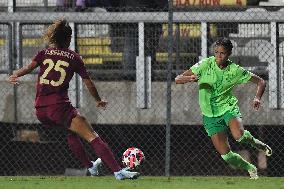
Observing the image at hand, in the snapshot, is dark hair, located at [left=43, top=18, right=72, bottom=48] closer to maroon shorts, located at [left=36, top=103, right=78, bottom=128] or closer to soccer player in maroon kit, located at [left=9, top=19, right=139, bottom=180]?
soccer player in maroon kit, located at [left=9, top=19, right=139, bottom=180]

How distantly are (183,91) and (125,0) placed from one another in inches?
65.7

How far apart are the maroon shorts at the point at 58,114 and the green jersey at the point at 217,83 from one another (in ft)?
5.87

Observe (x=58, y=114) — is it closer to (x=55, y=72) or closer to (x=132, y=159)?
(x=55, y=72)

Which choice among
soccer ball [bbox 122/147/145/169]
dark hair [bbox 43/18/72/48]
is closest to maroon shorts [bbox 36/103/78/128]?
dark hair [bbox 43/18/72/48]

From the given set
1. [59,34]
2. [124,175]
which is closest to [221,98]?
[124,175]

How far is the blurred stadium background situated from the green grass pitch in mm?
1064

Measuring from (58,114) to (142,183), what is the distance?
1600 millimetres

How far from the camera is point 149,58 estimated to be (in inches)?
589

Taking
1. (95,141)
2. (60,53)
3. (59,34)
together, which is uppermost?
(59,34)

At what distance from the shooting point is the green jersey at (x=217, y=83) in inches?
504

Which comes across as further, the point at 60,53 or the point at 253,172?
the point at 253,172

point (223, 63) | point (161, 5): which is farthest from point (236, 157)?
point (161, 5)

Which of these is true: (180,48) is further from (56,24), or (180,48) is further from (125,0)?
(56,24)

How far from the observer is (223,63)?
1282 cm
